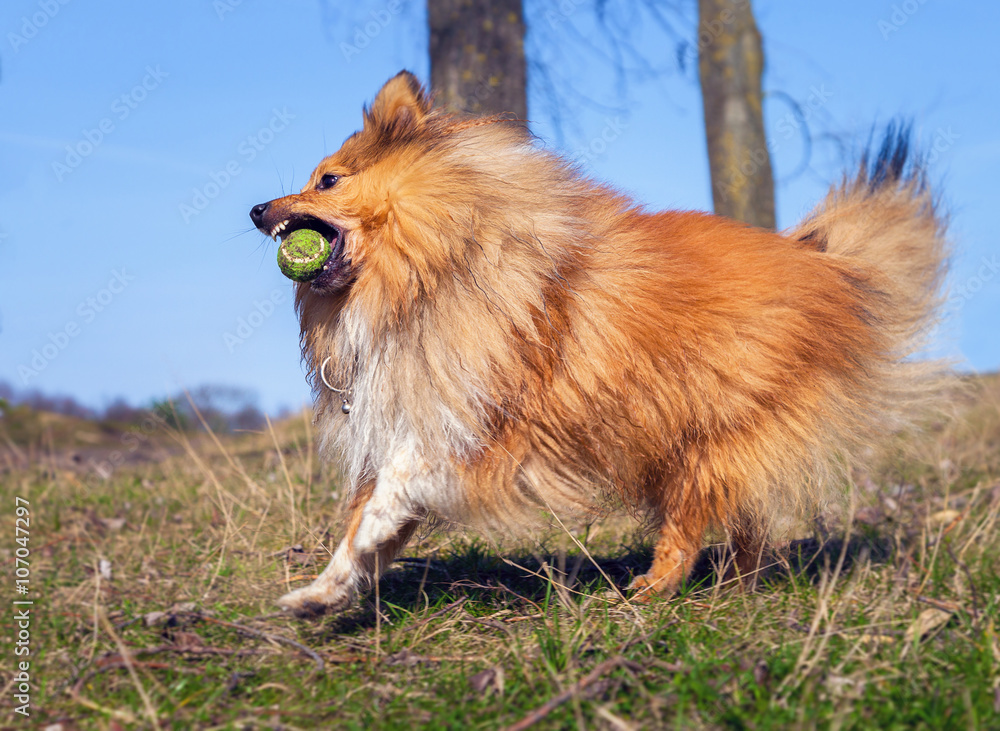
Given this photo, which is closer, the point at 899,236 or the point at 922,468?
the point at 899,236

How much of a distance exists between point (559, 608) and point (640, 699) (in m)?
0.91

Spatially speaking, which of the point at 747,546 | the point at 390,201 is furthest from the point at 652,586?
the point at 390,201

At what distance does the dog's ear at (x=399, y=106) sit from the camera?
323cm

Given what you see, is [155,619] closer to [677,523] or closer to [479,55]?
[677,523]

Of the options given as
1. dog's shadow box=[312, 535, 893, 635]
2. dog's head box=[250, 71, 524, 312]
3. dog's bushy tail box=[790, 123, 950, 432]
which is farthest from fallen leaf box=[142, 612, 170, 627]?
dog's bushy tail box=[790, 123, 950, 432]

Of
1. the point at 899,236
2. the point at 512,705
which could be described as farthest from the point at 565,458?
the point at 899,236

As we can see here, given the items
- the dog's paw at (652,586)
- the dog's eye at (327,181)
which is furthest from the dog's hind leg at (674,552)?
the dog's eye at (327,181)

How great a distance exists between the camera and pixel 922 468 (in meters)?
5.65

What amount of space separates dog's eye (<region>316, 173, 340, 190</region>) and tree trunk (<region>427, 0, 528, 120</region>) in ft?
9.24

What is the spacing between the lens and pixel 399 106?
3250mm

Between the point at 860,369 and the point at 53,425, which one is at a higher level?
the point at 860,369

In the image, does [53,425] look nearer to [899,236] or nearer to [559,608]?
[559,608]

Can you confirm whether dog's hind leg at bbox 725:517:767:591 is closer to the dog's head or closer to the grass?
the grass

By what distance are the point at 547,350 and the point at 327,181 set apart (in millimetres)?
1191
